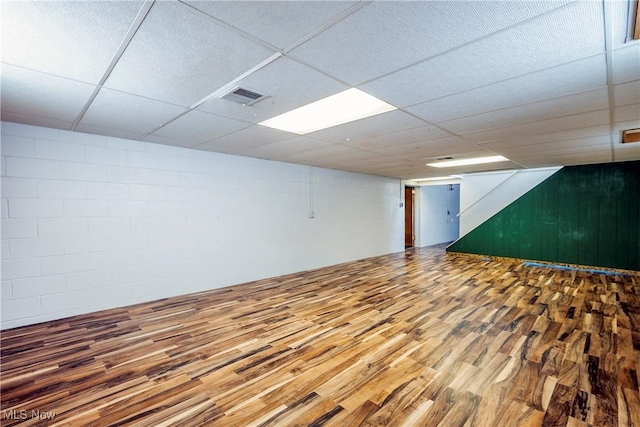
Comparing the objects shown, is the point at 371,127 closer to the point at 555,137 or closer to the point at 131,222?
the point at 555,137

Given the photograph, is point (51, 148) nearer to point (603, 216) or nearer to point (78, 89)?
point (78, 89)

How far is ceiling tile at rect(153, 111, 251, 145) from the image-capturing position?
10.2ft

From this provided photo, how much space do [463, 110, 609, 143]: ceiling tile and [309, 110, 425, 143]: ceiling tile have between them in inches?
42.0

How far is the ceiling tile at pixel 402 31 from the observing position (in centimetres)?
142

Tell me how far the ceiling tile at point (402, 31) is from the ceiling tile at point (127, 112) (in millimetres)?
1705

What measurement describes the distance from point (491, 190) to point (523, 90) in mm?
6238

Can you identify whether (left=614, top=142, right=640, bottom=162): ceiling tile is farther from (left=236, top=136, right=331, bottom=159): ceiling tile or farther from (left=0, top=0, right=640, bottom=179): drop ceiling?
(left=236, top=136, right=331, bottom=159): ceiling tile

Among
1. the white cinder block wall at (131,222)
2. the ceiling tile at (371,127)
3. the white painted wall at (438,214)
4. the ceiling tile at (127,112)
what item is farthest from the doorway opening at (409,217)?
the ceiling tile at (127,112)

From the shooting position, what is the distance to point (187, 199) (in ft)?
15.2

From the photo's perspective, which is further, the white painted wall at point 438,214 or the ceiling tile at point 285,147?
the white painted wall at point 438,214

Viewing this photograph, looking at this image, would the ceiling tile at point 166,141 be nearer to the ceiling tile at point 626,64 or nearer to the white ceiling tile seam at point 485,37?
the white ceiling tile seam at point 485,37

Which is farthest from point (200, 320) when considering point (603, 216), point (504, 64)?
point (603, 216)

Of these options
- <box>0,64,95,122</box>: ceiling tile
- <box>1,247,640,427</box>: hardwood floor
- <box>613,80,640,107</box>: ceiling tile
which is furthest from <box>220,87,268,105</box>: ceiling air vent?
<box>613,80,640,107</box>: ceiling tile

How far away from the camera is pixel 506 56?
1856mm
